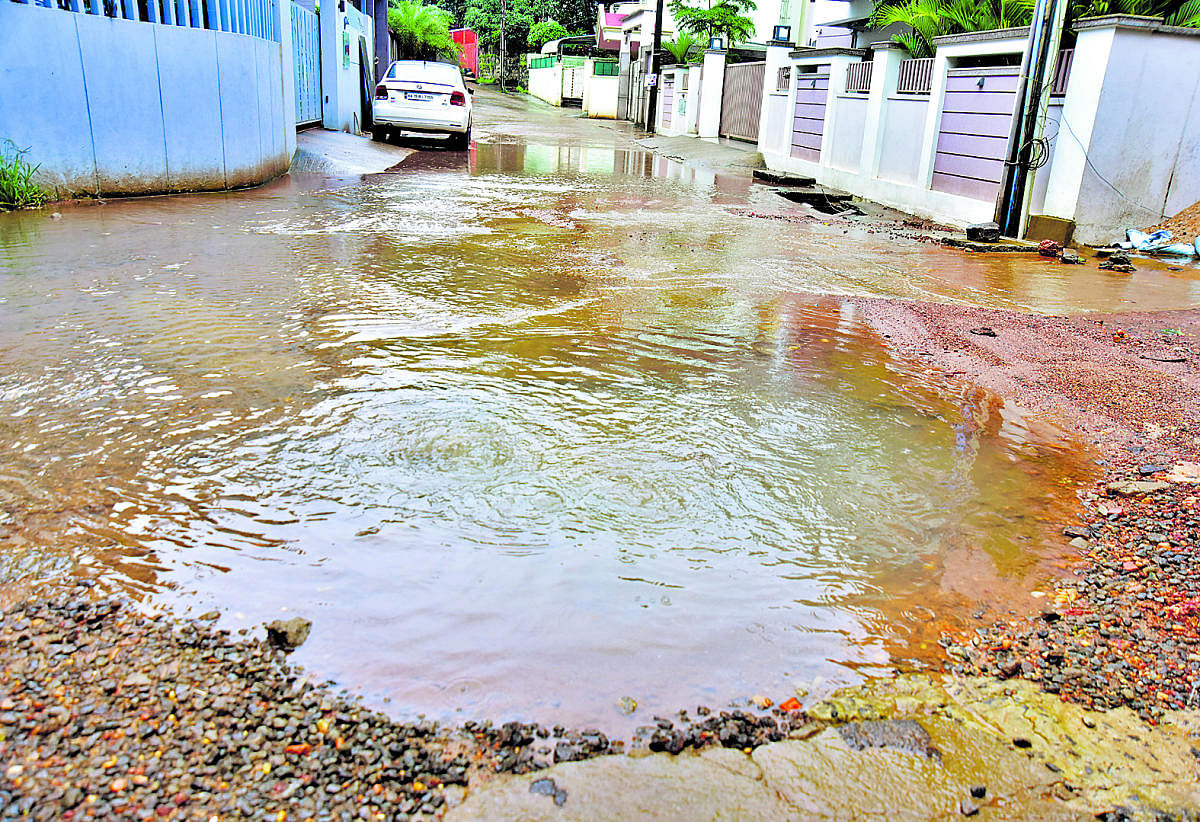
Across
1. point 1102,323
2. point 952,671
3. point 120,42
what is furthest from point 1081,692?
point 120,42

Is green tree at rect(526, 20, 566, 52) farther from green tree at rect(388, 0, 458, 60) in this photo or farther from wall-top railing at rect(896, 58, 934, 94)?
wall-top railing at rect(896, 58, 934, 94)

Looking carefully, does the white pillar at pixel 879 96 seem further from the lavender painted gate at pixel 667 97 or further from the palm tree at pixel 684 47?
the palm tree at pixel 684 47

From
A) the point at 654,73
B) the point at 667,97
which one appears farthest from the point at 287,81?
the point at 654,73

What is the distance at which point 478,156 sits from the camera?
56.0 feet

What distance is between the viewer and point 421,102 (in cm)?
1672

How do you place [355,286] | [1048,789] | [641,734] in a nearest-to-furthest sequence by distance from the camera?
1. [1048,789]
2. [641,734]
3. [355,286]

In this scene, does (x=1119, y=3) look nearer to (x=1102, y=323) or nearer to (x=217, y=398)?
(x=1102, y=323)

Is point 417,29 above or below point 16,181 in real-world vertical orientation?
above

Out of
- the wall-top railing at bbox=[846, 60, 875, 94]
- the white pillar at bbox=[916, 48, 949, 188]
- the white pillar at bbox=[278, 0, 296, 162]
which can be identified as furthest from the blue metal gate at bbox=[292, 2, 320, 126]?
the white pillar at bbox=[916, 48, 949, 188]

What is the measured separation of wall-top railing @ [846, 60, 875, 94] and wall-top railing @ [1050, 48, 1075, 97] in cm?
397

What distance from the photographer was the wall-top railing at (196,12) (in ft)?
29.1

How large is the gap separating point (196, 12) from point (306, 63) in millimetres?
6570

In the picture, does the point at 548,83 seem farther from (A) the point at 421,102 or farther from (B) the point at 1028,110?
(B) the point at 1028,110

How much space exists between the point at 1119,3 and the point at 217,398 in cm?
1110
